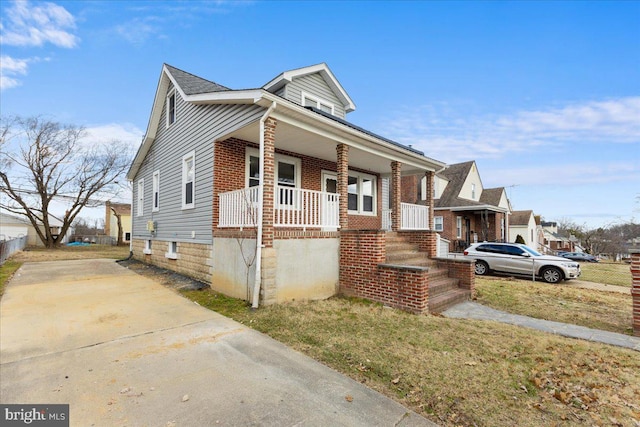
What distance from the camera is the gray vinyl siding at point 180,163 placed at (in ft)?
26.2

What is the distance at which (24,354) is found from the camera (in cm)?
390

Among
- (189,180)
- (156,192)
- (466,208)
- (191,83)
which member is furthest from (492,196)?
(156,192)

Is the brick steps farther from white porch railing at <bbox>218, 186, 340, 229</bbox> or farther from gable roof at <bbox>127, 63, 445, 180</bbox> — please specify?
gable roof at <bbox>127, 63, 445, 180</bbox>

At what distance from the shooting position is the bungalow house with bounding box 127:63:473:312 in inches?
251

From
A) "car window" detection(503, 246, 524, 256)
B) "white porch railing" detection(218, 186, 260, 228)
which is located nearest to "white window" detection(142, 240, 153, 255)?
"white porch railing" detection(218, 186, 260, 228)

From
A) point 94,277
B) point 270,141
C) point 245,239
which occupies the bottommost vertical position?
point 94,277

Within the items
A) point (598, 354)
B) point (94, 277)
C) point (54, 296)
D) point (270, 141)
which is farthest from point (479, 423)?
point (94, 277)

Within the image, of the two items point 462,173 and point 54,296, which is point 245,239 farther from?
point 462,173

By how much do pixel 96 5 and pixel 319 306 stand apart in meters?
10.6

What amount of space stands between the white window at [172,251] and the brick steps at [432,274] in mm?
7311

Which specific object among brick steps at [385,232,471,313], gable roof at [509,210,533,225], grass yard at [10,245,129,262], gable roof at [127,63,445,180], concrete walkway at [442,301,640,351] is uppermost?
gable roof at [127,63,445,180]

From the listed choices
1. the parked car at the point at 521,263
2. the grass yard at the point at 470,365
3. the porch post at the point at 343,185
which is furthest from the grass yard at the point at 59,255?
the parked car at the point at 521,263

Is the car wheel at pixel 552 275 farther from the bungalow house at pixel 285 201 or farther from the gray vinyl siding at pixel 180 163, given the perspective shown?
the gray vinyl siding at pixel 180 163

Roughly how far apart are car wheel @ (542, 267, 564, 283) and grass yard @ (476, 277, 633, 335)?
2.15 metres
